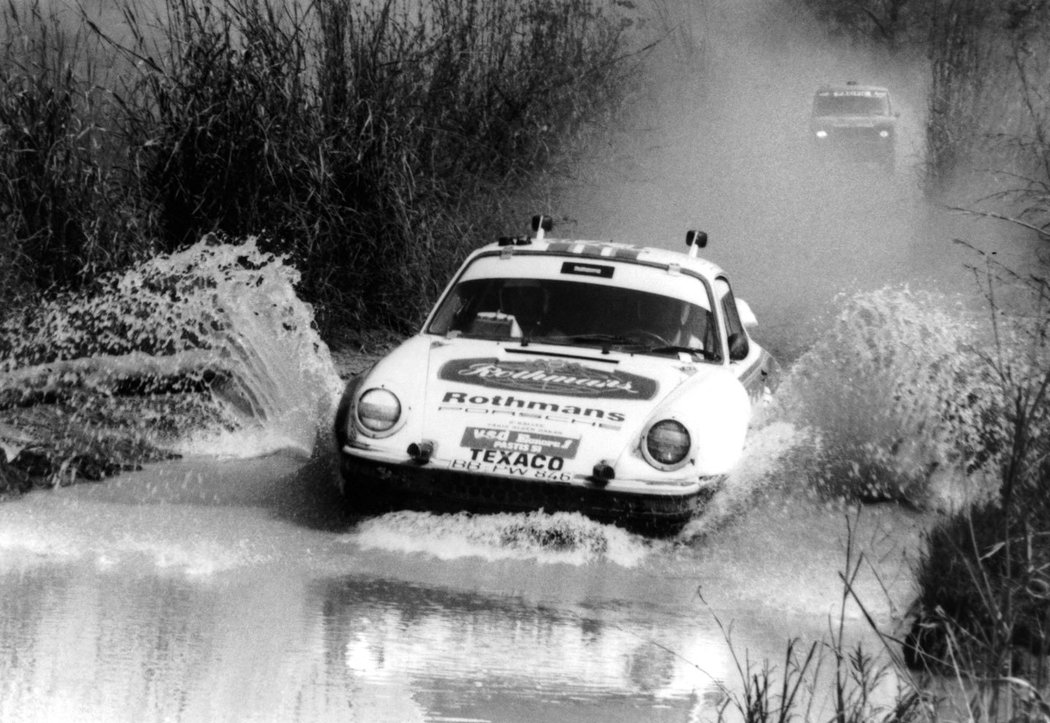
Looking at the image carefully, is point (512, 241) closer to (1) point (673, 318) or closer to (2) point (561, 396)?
(1) point (673, 318)

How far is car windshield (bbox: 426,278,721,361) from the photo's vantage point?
28.1 ft

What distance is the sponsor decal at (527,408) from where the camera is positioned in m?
7.50

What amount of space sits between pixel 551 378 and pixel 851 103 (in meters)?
24.2

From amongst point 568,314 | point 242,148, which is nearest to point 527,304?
point 568,314

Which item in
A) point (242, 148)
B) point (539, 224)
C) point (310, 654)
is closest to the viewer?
point (310, 654)

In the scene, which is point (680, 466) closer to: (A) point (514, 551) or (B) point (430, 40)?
(A) point (514, 551)

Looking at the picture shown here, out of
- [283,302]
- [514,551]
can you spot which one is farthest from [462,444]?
[283,302]

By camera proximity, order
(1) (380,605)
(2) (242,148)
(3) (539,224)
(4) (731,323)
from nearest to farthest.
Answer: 1. (1) (380,605)
2. (4) (731,323)
3. (3) (539,224)
4. (2) (242,148)

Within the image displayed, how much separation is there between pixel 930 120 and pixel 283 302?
13.0m

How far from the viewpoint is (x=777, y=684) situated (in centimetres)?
527

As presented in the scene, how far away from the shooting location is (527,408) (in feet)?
24.8

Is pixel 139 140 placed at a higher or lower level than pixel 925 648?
higher

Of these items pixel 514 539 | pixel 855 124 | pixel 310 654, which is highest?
pixel 855 124

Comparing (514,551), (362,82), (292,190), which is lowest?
(514,551)
